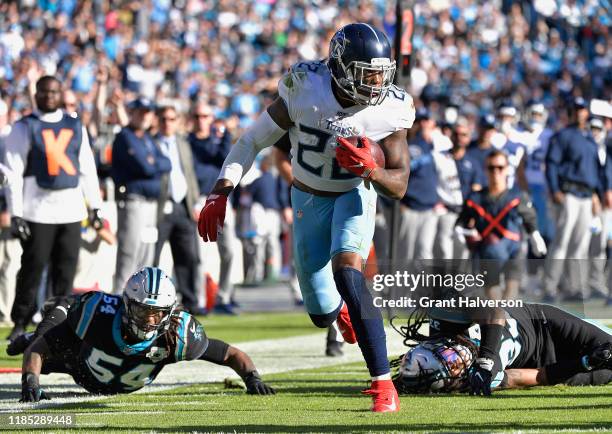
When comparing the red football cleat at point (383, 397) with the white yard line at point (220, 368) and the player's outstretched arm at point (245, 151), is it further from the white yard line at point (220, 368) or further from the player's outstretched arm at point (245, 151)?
the white yard line at point (220, 368)

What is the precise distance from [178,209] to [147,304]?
18.1 ft

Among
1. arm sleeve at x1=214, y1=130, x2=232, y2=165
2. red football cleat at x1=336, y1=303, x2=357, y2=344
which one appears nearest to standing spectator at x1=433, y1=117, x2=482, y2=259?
arm sleeve at x1=214, y1=130, x2=232, y2=165

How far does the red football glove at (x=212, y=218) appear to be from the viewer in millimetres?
6043

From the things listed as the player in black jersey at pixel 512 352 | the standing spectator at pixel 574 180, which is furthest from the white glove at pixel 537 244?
the player in black jersey at pixel 512 352

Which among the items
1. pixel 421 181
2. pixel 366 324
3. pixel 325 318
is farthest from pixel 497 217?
pixel 366 324

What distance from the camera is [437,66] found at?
26422 mm

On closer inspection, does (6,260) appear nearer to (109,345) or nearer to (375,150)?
(109,345)

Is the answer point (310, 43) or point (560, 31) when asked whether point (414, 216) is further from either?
point (560, 31)

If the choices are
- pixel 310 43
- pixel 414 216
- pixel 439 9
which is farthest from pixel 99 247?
pixel 439 9

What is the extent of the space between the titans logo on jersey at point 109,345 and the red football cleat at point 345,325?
73 cm

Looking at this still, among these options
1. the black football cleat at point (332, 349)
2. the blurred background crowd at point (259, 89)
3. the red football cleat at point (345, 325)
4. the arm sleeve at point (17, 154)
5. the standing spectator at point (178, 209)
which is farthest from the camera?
the blurred background crowd at point (259, 89)

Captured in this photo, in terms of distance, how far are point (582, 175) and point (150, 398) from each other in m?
7.61

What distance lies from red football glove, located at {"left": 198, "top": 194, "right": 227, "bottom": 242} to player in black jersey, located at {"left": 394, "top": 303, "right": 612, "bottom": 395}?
120cm

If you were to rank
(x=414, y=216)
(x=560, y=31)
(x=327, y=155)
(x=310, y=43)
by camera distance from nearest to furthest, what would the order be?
(x=327, y=155) < (x=414, y=216) < (x=310, y=43) < (x=560, y=31)
